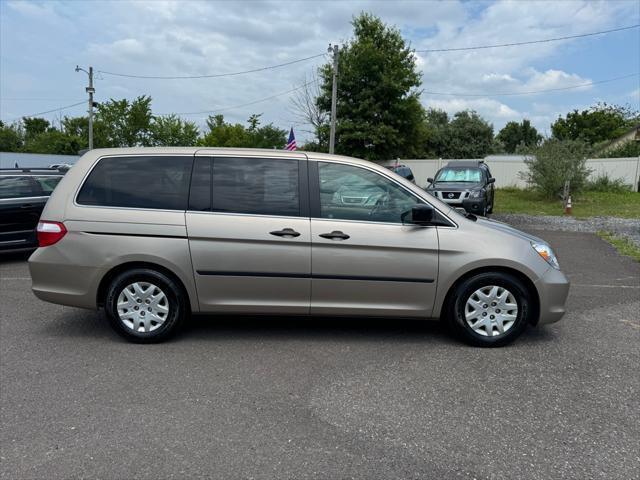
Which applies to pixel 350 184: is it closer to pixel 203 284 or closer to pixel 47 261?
pixel 203 284

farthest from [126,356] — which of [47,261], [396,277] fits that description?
[396,277]

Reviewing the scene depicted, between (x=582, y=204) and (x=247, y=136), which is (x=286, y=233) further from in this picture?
(x=247, y=136)

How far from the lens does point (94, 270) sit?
4395 mm

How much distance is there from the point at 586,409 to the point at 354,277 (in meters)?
1.99

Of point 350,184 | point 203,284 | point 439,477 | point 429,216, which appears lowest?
point 439,477

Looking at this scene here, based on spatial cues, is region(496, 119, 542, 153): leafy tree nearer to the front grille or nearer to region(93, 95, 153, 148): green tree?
region(93, 95, 153, 148): green tree

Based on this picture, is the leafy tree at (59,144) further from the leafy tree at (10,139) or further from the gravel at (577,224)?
the gravel at (577,224)

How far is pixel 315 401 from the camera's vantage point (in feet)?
11.3

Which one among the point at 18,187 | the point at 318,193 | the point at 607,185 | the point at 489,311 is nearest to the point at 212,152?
the point at 318,193

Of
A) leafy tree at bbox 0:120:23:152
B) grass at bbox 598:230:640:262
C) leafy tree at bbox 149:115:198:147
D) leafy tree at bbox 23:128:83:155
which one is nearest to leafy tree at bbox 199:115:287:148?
leafy tree at bbox 149:115:198:147

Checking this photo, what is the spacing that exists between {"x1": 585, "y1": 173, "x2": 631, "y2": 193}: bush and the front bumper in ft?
71.1

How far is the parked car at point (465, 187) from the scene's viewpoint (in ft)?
44.6

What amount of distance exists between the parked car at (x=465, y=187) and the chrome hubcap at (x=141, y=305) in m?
9.29

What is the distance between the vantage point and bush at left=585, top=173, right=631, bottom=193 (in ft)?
76.7
